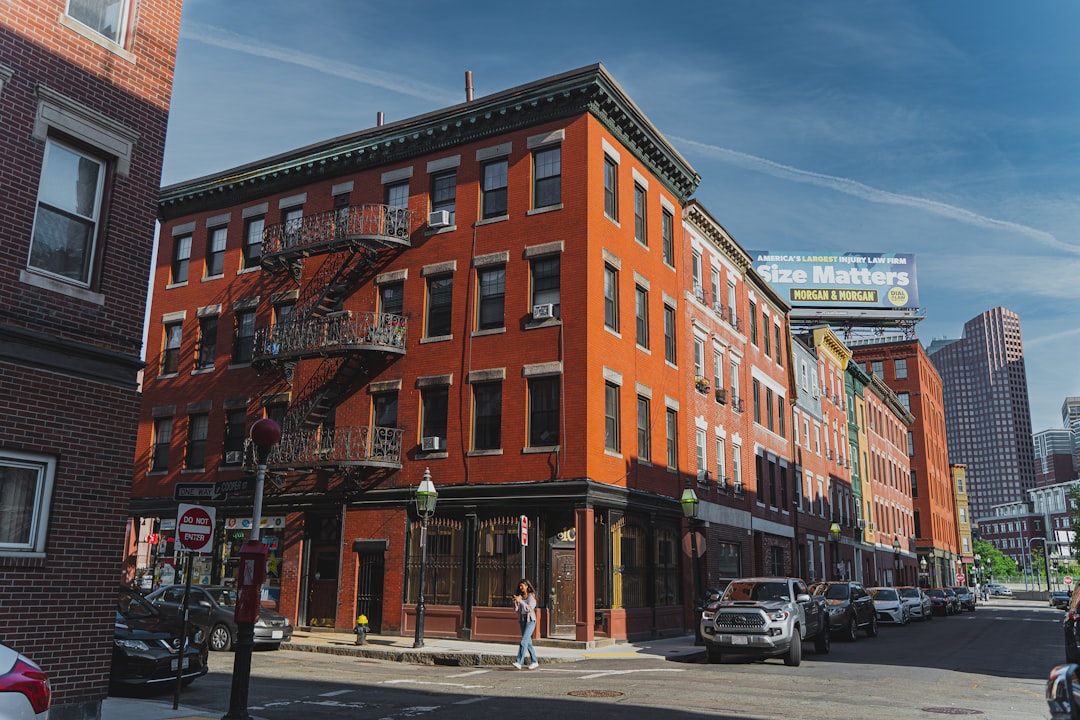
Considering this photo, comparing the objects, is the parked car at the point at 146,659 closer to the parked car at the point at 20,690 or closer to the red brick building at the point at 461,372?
the parked car at the point at 20,690

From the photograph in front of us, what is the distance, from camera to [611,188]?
2658 centimetres

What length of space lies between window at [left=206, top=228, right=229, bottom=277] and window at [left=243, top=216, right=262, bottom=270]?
40.8 inches

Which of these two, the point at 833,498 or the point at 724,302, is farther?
the point at 833,498

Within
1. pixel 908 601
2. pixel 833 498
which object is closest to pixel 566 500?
pixel 908 601

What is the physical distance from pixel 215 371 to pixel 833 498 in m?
35.8

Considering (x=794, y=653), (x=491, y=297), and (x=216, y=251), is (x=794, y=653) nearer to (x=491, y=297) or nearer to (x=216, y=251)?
(x=491, y=297)

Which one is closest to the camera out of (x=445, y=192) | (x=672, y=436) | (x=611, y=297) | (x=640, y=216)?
(x=611, y=297)

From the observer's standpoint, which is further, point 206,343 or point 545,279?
point 206,343

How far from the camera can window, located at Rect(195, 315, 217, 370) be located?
104 feet

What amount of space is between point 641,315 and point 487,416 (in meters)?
6.36

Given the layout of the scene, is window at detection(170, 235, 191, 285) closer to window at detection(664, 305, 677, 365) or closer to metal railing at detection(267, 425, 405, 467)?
metal railing at detection(267, 425, 405, 467)

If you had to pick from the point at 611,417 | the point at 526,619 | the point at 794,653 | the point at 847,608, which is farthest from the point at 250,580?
the point at 847,608

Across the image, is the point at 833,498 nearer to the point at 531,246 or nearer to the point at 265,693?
the point at 531,246

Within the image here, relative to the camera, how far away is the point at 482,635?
915 inches
